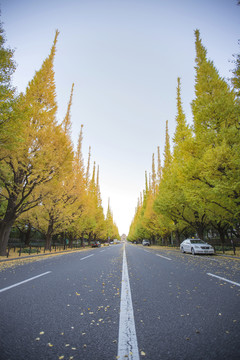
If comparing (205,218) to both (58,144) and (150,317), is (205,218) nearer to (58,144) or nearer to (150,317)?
(58,144)

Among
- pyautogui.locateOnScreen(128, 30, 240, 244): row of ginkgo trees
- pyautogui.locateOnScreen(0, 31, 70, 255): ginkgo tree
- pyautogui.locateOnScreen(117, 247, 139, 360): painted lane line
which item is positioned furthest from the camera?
pyautogui.locateOnScreen(0, 31, 70, 255): ginkgo tree

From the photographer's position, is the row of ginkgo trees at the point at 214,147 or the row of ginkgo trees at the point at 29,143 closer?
the row of ginkgo trees at the point at 29,143

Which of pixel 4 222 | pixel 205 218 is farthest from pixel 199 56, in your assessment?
pixel 4 222

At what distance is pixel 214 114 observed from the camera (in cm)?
1336

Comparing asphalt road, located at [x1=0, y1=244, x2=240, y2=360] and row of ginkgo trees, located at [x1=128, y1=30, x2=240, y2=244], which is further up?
row of ginkgo trees, located at [x1=128, y1=30, x2=240, y2=244]

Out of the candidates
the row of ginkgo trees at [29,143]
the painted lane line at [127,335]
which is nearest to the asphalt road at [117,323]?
the painted lane line at [127,335]

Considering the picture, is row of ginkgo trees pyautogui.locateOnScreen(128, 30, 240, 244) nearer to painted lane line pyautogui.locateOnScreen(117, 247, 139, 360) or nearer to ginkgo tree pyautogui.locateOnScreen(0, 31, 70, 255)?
painted lane line pyautogui.locateOnScreen(117, 247, 139, 360)

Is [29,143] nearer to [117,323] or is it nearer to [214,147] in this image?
[117,323]

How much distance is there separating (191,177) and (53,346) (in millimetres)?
14450

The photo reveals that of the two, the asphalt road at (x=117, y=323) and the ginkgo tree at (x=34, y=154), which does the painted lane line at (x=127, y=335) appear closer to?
the asphalt road at (x=117, y=323)

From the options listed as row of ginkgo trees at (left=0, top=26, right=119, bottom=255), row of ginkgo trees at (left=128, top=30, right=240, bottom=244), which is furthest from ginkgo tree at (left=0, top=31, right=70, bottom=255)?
row of ginkgo trees at (left=128, top=30, right=240, bottom=244)

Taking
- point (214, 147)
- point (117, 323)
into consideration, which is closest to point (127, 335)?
point (117, 323)

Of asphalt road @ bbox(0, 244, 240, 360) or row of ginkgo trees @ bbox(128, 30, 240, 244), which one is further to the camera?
row of ginkgo trees @ bbox(128, 30, 240, 244)

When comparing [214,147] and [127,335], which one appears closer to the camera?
[127,335]
